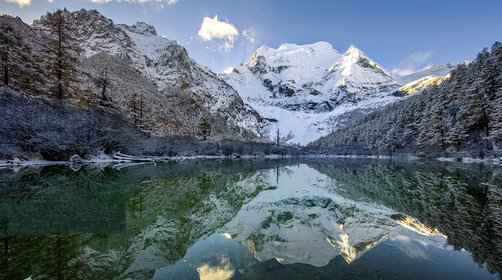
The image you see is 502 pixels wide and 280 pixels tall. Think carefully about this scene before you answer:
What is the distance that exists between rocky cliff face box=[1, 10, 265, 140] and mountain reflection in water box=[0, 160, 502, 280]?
4897 cm

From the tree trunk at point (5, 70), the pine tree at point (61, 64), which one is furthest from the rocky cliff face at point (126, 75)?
the tree trunk at point (5, 70)

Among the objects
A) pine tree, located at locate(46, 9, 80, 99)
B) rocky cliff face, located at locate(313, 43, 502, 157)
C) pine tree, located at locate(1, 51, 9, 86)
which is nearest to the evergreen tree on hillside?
pine tree, located at locate(1, 51, 9, 86)

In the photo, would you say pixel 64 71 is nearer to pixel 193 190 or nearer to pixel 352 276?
pixel 193 190

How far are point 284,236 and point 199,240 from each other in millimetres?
3211

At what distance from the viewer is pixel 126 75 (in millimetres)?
136375

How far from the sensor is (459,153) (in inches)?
3004

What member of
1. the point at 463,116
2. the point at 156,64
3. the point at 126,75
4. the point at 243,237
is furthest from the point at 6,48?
the point at 156,64

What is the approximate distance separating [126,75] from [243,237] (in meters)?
139

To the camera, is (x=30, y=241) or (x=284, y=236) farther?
(x=284, y=236)

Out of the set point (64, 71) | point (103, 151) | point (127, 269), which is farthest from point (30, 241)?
point (64, 71)

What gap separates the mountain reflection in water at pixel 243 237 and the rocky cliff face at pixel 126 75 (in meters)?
49.0

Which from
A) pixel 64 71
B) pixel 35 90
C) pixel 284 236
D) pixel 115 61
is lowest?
pixel 284 236

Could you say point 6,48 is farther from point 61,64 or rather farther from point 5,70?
point 61,64

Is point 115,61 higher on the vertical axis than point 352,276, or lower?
higher
